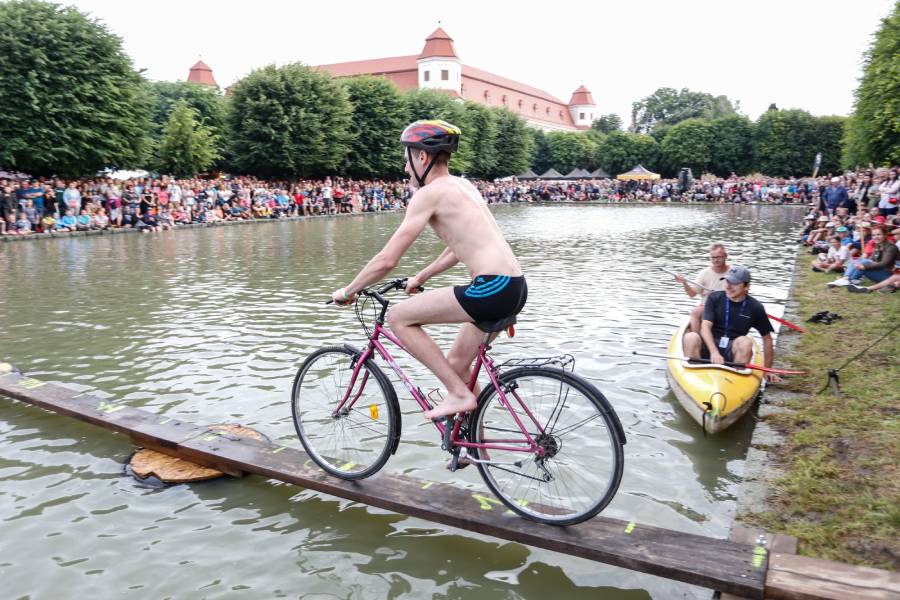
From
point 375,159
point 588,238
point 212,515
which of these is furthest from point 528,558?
point 375,159

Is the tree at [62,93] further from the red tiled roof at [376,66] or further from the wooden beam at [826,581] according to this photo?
the red tiled roof at [376,66]

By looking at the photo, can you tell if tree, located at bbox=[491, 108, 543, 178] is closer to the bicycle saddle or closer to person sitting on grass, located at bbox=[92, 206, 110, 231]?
person sitting on grass, located at bbox=[92, 206, 110, 231]

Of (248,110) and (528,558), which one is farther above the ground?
(248,110)

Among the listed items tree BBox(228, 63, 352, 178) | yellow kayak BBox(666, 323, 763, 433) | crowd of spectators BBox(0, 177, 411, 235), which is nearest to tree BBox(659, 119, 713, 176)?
tree BBox(228, 63, 352, 178)

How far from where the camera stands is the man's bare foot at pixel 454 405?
13.4ft

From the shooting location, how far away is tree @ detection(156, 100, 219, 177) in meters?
41.1

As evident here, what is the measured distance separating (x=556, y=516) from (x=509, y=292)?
1.27 meters

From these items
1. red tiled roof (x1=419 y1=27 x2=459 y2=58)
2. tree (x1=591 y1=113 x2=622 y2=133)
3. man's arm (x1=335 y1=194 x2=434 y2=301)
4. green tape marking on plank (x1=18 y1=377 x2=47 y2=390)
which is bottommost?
green tape marking on plank (x1=18 y1=377 x2=47 y2=390)

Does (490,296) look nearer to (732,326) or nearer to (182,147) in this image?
(732,326)

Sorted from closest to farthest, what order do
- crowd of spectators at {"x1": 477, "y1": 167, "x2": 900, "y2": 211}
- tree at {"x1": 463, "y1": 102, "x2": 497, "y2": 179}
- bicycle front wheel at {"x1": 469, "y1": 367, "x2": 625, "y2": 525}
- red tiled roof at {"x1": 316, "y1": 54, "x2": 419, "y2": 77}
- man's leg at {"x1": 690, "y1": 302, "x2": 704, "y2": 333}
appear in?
bicycle front wheel at {"x1": 469, "y1": 367, "x2": 625, "y2": 525} → man's leg at {"x1": 690, "y1": 302, "x2": 704, "y2": 333} → crowd of spectators at {"x1": 477, "y1": 167, "x2": 900, "y2": 211} → tree at {"x1": 463, "y1": 102, "x2": 497, "y2": 179} → red tiled roof at {"x1": 316, "y1": 54, "x2": 419, "y2": 77}

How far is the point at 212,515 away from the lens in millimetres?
4449

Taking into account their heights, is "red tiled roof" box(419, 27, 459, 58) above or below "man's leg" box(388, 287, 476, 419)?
above

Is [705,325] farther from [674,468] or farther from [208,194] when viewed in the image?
[208,194]

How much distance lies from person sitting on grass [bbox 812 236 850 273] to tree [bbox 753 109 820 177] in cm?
7095
